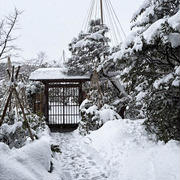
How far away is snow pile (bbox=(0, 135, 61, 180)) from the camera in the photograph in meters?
2.71

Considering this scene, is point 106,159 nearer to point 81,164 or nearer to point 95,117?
point 81,164

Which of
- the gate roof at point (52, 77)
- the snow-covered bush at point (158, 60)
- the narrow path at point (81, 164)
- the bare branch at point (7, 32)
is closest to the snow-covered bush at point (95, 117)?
the narrow path at point (81, 164)

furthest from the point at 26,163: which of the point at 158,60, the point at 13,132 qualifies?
the point at 158,60

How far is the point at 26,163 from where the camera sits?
327cm

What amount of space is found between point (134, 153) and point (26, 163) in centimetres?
225

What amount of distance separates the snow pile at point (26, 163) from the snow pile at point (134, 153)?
132 cm

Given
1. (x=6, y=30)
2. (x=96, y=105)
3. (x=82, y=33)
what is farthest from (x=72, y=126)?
(x=6, y=30)

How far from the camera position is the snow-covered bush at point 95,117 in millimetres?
7180

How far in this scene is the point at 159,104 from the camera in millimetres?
4008

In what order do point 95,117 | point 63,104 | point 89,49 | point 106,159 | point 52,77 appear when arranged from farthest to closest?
point 63,104 < point 52,77 < point 89,49 < point 95,117 < point 106,159

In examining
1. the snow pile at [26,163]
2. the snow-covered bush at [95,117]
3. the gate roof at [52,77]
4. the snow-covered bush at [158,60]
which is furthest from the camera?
the gate roof at [52,77]

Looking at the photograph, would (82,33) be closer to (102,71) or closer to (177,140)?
(102,71)

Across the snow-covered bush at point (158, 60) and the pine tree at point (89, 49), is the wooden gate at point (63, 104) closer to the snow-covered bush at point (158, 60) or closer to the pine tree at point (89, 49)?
the pine tree at point (89, 49)

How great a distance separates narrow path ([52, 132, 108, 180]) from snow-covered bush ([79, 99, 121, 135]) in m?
1.09
